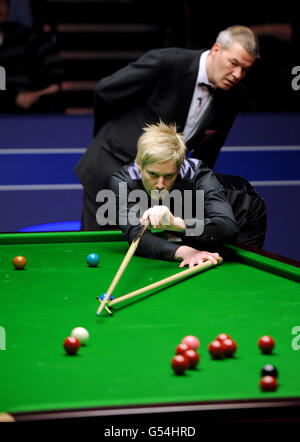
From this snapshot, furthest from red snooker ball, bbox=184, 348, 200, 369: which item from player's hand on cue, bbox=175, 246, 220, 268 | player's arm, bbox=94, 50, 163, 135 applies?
player's arm, bbox=94, 50, 163, 135

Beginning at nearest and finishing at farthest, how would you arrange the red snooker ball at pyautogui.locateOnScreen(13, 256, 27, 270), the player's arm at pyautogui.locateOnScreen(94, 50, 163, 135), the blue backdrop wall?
the red snooker ball at pyautogui.locateOnScreen(13, 256, 27, 270) → the player's arm at pyautogui.locateOnScreen(94, 50, 163, 135) → the blue backdrop wall

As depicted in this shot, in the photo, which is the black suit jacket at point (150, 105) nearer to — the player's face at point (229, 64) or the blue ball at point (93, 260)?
the player's face at point (229, 64)

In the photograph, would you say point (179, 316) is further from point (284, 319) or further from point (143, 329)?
point (284, 319)

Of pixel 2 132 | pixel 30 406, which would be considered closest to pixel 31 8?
pixel 2 132

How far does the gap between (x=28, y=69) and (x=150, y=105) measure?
723 cm

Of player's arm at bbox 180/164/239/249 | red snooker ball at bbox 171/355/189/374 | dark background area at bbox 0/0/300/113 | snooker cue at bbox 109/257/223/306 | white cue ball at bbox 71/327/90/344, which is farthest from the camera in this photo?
dark background area at bbox 0/0/300/113

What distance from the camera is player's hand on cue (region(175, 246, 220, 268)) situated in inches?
110

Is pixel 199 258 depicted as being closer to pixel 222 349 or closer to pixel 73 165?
pixel 222 349

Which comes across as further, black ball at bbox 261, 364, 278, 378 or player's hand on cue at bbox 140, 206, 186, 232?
player's hand on cue at bbox 140, 206, 186, 232

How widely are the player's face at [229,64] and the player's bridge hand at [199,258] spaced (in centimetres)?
118

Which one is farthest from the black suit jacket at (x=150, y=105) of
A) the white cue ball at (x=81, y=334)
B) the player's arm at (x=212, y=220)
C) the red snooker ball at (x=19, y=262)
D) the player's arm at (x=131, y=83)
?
the white cue ball at (x=81, y=334)

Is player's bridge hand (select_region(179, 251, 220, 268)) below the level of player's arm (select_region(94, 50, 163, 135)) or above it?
below

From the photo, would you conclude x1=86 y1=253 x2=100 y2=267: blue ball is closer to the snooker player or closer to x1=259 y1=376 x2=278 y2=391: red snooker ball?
the snooker player

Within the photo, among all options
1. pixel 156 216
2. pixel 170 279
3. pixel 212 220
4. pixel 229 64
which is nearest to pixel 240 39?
pixel 229 64
